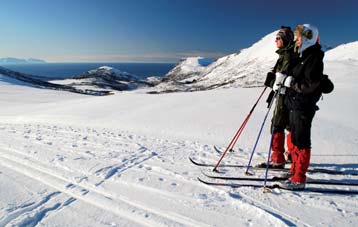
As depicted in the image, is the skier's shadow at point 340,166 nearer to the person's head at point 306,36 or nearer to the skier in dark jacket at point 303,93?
the skier in dark jacket at point 303,93

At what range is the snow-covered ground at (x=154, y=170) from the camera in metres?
3.60

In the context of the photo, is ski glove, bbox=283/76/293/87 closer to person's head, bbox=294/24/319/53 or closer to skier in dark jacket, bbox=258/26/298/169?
skier in dark jacket, bbox=258/26/298/169

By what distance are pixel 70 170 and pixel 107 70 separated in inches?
7893

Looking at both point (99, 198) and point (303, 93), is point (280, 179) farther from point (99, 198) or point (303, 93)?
point (99, 198)

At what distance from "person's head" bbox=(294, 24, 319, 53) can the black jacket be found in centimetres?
7

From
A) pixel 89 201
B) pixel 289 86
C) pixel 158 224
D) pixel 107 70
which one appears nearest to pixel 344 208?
pixel 289 86

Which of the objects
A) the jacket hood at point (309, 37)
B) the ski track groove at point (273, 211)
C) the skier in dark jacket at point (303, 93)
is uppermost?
the jacket hood at point (309, 37)

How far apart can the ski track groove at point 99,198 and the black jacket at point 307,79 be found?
2.35 metres

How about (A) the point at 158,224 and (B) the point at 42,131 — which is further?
(B) the point at 42,131

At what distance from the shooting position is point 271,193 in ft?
13.8

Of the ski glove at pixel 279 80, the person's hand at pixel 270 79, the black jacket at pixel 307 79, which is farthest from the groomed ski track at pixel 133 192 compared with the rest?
the person's hand at pixel 270 79

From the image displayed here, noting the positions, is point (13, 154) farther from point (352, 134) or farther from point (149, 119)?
point (352, 134)

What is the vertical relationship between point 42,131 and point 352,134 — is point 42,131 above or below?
below

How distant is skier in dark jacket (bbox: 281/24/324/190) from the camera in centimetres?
403
